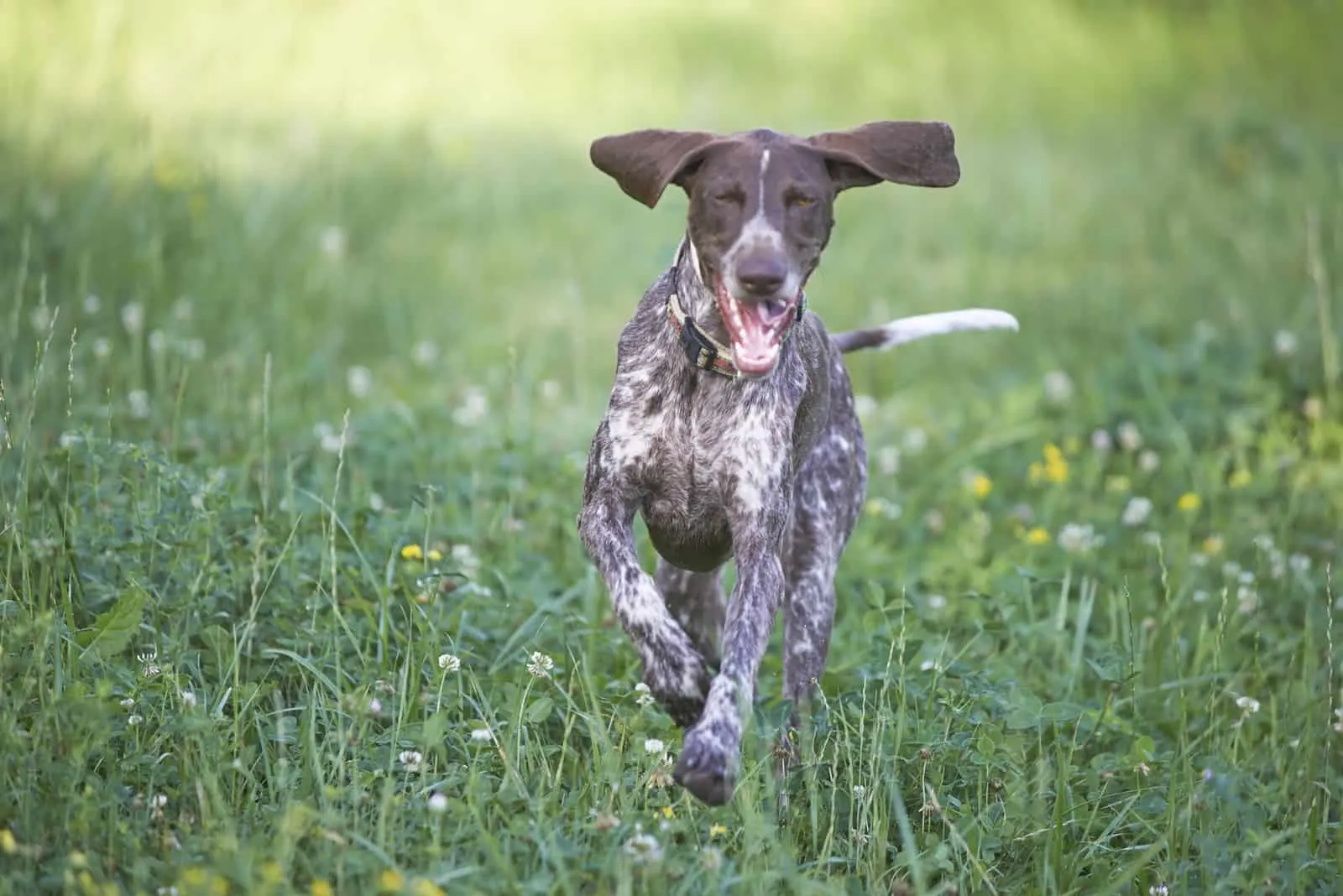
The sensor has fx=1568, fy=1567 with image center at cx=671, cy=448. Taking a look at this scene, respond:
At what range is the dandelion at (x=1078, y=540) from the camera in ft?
20.6

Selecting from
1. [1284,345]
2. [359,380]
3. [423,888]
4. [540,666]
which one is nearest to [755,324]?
[540,666]

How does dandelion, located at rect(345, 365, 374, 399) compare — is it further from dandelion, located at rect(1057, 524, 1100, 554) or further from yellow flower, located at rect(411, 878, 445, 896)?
yellow flower, located at rect(411, 878, 445, 896)

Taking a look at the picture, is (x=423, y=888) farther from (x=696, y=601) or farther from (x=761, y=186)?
(x=696, y=601)

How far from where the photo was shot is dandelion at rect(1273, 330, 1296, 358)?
324 inches

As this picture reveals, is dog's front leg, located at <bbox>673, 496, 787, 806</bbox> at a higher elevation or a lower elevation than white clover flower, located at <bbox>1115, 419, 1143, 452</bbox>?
higher

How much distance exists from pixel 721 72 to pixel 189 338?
6696 millimetres

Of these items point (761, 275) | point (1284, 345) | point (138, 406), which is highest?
point (761, 275)

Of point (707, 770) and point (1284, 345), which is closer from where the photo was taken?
point (707, 770)

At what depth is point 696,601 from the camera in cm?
509

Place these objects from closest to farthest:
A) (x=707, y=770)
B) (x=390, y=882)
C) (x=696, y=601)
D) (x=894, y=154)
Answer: (x=390, y=882)
(x=707, y=770)
(x=894, y=154)
(x=696, y=601)

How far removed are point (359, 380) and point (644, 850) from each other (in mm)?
4229

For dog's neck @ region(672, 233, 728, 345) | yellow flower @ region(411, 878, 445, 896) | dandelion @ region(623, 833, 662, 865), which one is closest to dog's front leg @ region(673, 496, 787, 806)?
dandelion @ region(623, 833, 662, 865)

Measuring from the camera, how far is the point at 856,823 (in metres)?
3.96

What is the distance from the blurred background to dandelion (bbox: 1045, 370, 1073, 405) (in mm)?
389
